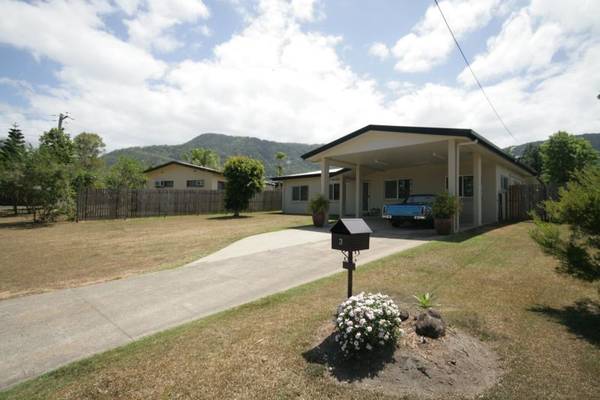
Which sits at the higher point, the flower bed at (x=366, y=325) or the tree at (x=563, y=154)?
the tree at (x=563, y=154)

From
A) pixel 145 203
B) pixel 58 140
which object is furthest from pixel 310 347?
pixel 58 140

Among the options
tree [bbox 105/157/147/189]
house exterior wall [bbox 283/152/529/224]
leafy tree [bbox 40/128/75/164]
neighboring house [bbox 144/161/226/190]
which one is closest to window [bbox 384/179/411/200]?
house exterior wall [bbox 283/152/529/224]

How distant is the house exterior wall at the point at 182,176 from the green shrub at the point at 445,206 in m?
19.9

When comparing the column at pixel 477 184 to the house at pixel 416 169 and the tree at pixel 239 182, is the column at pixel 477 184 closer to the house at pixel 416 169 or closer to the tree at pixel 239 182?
the house at pixel 416 169

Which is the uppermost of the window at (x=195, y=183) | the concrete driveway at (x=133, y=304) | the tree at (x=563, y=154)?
the tree at (x=563, y=154)

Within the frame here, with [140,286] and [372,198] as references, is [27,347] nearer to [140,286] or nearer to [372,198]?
[140,286]

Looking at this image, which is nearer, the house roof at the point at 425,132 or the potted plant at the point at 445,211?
the house roof at the point at 425,132

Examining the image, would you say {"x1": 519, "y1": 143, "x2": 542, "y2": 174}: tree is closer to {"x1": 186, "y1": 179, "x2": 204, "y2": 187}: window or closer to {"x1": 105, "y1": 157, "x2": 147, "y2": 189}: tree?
{"x1": 186, "y1": 179, "x2": 204, "y2": 187}: window

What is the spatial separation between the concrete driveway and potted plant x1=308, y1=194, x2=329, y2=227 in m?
5.52

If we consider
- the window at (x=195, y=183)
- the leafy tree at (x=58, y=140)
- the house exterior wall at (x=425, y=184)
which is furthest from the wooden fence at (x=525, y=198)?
the leafy tree at (x=58, y=140)

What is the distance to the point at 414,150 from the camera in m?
12.6

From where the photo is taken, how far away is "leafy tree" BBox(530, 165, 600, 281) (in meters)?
3.26

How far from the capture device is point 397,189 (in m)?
18.1

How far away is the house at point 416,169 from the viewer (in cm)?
1072
